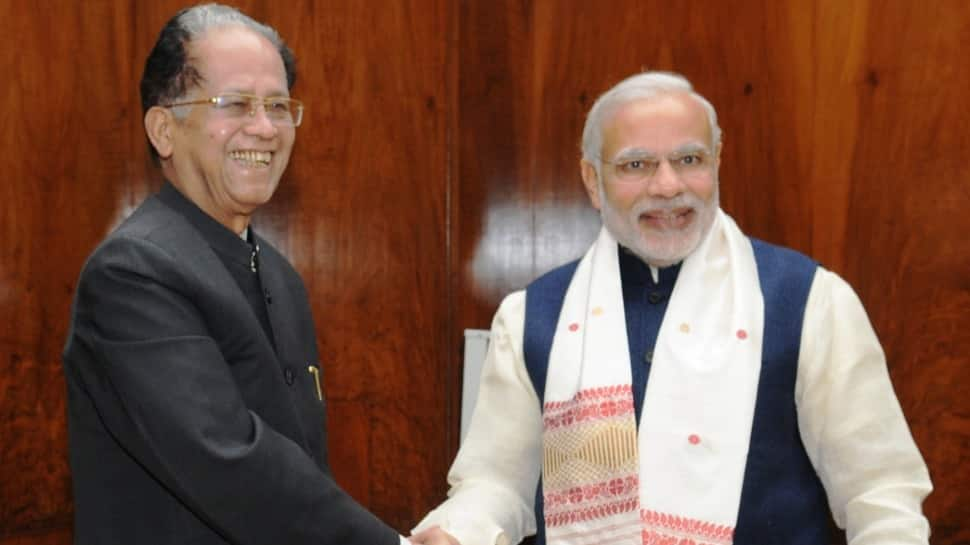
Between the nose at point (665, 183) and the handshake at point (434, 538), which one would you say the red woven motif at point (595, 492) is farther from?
the nose at point (665, 183)

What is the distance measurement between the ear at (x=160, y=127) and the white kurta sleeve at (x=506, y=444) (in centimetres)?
83

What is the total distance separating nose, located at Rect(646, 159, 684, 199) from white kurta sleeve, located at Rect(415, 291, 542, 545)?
413mm

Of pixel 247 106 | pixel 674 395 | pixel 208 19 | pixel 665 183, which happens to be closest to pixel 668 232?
pixel 665 183

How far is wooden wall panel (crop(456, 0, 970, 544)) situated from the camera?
9.01ft

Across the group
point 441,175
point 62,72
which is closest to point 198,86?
point 62,72

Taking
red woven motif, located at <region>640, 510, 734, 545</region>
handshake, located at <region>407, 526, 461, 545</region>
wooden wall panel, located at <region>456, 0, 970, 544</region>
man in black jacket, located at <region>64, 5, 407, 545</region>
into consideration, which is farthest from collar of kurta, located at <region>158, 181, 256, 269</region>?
wooden wall panel, located at <region>456, 0, 970, 544</region>

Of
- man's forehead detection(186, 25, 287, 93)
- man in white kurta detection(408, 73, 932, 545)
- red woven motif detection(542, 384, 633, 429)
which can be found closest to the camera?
man's forehead detection(186, 25, 287, 93)

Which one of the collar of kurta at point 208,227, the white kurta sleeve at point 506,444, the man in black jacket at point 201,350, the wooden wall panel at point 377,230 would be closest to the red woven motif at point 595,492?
the white kurta sleeve at point 506,444

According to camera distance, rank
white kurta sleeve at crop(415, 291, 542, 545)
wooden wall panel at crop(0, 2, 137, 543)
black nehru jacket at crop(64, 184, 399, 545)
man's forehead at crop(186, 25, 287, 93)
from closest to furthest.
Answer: black nehru jacket at crop(64, 184, 399, 545) < man's forehead at crop(186, 25, 287, 93) < white kurta sleeve at crop(415, 291, 542, 545) < wooden wall panel at crop(0, 2, 137, 543)

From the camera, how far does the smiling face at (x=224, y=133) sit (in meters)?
1.83

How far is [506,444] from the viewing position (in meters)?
2.29

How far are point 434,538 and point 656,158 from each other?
0.86 metres

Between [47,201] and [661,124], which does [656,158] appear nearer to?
[661,124]

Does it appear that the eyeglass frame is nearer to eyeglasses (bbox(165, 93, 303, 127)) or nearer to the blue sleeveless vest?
the blue sleeveless vest
